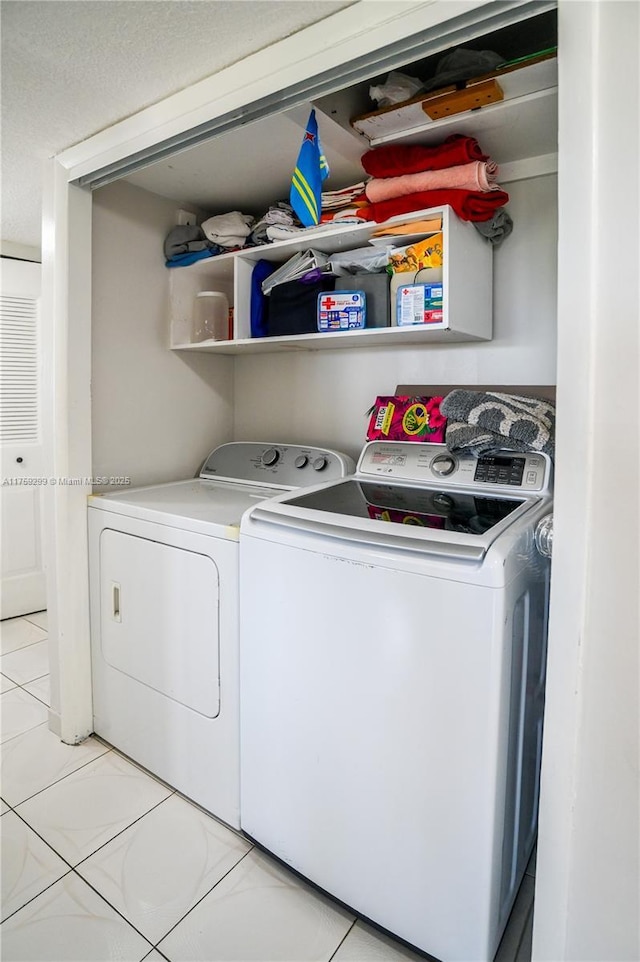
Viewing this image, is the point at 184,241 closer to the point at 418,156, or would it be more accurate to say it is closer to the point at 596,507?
the point at 418,156

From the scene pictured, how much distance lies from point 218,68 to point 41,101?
57 cm

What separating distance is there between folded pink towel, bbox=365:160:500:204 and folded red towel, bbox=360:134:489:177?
2 cm

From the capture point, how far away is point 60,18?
3.98 feet

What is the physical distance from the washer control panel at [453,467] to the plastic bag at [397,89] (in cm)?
102

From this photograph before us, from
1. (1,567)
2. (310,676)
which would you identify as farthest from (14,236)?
(310,676)

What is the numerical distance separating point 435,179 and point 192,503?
1319 mm

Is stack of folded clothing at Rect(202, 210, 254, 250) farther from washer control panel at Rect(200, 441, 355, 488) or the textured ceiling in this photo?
washer control panel at Rect(200, 441, 355, 488)

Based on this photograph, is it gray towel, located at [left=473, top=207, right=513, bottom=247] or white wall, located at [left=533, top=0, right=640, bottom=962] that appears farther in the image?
gray towel, located at [left=473, top=207, right=513, bottom=247]

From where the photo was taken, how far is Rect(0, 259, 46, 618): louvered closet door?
9.86 ft

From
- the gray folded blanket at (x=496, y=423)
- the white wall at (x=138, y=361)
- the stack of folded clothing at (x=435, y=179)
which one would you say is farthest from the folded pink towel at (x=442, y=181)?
the white wall at (x=138, y=361)

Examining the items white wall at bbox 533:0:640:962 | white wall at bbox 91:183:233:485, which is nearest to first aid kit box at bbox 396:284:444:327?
white wall at bbox 533:0:640:962

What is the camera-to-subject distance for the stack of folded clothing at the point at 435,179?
1.55 m

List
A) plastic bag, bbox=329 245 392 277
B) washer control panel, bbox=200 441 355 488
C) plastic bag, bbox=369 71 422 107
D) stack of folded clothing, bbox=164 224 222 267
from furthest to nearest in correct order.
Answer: stack of folded clothing, bbox=164 224 222 267
washer control panel, bbox=200 441 355 488
plastic bag, bbox=329 245 392 277
plastic bag, bbox=369 71 422 107

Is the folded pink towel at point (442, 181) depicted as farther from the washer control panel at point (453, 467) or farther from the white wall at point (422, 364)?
the washer control panel at point (453, 467)
